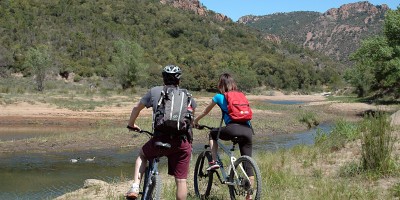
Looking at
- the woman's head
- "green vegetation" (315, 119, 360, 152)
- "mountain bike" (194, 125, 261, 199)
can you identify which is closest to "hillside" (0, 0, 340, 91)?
"green vegetation" (315, 119, 360, 152)

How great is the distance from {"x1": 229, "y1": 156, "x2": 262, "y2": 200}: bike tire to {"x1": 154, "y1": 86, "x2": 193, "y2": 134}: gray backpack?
1.23 metres

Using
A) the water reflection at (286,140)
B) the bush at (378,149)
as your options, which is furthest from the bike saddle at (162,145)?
the water reflection at (286,140)

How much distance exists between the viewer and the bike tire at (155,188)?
5090 mm

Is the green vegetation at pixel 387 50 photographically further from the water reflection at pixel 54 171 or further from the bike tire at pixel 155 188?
the bike tire at pixel 155 188

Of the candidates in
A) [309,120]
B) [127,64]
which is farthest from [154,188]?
[127,64]

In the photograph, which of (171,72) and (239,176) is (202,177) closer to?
(239,176)

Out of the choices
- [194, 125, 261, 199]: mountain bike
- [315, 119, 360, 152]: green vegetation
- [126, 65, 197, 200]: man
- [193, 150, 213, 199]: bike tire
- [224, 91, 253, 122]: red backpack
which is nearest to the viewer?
[126, 65, 197, 200]: man

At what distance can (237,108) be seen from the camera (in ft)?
19.8

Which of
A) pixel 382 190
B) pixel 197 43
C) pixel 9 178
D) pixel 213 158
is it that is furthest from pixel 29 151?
pixel 197 43

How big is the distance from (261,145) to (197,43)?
94.0 m

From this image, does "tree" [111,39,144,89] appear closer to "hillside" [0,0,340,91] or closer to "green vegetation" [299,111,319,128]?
"hillside" [0,0,340,91]

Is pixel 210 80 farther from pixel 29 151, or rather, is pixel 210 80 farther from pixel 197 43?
pixel 29 151

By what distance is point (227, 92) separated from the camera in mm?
6215

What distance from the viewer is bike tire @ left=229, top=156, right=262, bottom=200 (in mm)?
5637
